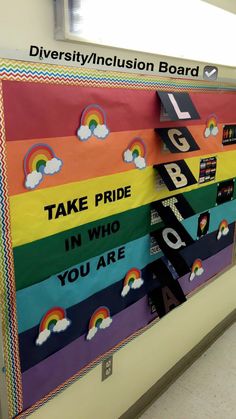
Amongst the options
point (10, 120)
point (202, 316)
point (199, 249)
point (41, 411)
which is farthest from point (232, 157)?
point (41, 411)

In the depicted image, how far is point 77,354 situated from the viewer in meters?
1.43

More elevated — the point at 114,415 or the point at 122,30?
the point at 122,30

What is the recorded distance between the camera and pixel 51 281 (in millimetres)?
1251

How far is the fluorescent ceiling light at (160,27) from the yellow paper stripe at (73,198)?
49 centimetres

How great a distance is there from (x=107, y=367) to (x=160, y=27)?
1.52m

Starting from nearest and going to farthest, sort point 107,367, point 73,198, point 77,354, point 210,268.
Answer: point 73,198 → point 77,354 → point 107,367 → point 210,268

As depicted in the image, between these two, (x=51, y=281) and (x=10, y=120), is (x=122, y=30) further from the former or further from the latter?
(x=51, y=281)

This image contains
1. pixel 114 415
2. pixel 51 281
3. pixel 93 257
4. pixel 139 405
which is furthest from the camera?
pixel 139 405

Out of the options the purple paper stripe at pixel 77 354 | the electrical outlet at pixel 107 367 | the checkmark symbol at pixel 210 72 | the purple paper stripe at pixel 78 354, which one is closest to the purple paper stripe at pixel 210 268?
the purple paper stripe at pixel 78 354

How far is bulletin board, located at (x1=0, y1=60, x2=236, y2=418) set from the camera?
109 cm

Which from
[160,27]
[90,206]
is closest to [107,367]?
[90,206]

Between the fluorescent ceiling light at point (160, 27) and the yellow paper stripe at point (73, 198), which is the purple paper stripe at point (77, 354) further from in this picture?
the fluorescent ceiling light at point (160, 27)

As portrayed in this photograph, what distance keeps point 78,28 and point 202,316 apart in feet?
6.27

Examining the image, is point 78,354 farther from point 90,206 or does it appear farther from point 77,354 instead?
point 90,206
